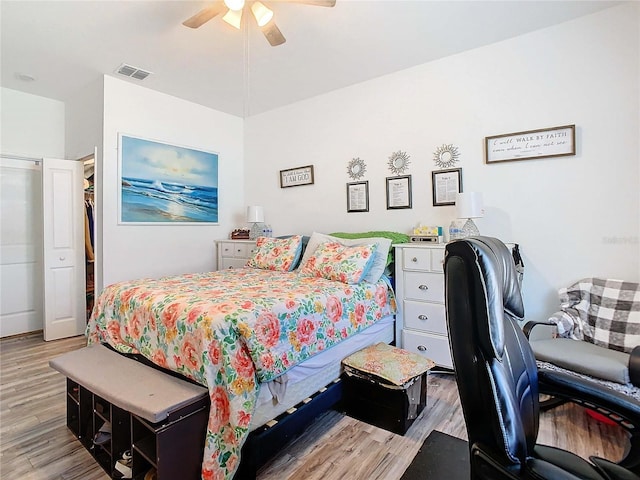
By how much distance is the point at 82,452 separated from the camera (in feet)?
6.02

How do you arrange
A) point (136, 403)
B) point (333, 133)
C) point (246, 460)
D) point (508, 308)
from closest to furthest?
point (508, 308) → point (136, 403) → point (246, 460) → point (333, 133)

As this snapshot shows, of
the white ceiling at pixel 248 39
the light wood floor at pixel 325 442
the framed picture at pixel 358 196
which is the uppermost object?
the white ceiling at pixel 248 39

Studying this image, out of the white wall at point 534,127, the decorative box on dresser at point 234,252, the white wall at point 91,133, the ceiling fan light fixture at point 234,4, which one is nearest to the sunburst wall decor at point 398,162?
the white wall at point 534,127

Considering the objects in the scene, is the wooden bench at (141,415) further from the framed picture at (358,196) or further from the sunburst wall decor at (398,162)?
the sunburst wall decor at (398,162)

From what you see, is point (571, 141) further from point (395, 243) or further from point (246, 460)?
point (246, 460)

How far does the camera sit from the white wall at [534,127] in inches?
93.7

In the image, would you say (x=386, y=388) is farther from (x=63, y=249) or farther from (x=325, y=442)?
(x=63, y=249)

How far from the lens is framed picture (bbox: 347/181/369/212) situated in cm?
362

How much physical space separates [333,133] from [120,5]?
222 cm

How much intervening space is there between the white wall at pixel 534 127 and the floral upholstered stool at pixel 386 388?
131cm

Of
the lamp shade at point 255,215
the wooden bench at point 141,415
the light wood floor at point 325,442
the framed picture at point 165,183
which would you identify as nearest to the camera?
the wooden bench at point 141,415

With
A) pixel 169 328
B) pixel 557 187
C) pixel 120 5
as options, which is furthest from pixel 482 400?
pixel 120 5

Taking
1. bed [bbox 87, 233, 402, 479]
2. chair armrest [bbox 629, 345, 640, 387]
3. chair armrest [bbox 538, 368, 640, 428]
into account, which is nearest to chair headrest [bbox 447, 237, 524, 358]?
chair armrest [bbox 538, 368, 640, 428]

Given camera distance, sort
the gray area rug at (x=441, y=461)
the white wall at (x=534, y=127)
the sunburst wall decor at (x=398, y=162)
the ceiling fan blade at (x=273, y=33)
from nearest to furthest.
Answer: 1. the gray area rug at (x=441, y=461)
2. the ceiling fan blade at (x=273, y=33)
3. the white wall at (x=534, y=127)
4. the sunburst wall decor at (x=398, y=162)
